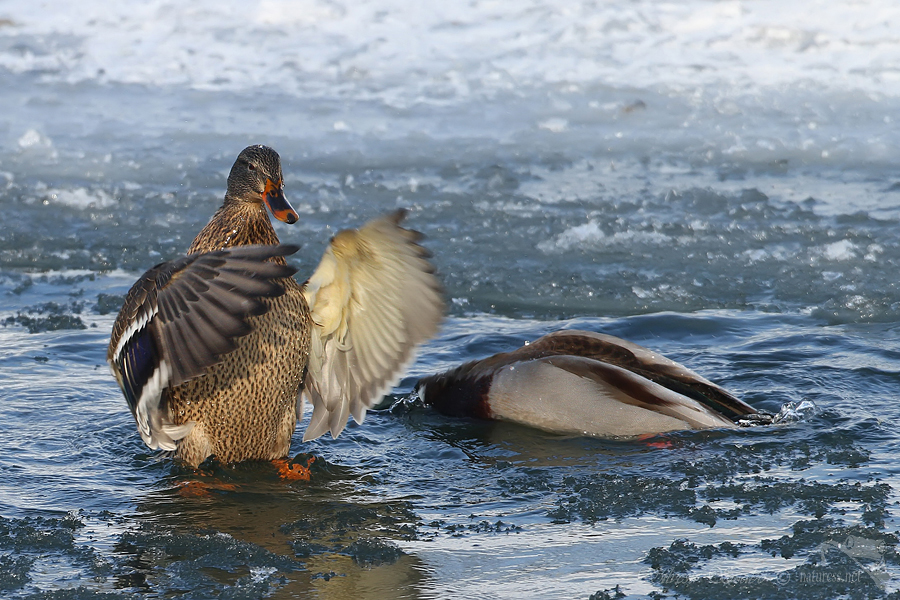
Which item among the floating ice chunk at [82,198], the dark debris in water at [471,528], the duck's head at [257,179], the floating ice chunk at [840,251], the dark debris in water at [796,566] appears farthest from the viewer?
the floating ice chunk at [82,198]

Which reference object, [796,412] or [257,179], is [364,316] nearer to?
[257,179]

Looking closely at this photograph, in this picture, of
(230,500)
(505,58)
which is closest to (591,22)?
(505,58)

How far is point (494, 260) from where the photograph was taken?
624 centimetres

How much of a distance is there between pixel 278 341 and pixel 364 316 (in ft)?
1.14

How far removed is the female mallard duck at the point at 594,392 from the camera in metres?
4.32

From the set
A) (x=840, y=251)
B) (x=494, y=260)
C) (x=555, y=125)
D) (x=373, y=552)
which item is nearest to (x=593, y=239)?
Result: (x=494, y=260)

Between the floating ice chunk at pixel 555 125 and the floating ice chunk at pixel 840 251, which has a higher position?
the floating ice chunk at pixel 555 125

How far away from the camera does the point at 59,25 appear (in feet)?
35.6

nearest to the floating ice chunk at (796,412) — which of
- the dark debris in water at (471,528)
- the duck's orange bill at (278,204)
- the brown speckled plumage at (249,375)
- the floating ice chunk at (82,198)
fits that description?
the dark debris in water at (471,528)

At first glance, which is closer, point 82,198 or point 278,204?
point 278,204

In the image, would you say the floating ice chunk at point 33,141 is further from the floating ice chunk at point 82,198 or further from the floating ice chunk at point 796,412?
the floating ice chunk at point 796,412

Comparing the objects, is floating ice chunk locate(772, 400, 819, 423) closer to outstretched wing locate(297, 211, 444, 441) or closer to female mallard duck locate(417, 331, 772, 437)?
female mallard duck locate(417, 331, 772, 437)

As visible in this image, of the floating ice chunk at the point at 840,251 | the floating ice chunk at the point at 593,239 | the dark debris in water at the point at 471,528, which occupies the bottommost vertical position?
the dark debris in water at the point at 471,528

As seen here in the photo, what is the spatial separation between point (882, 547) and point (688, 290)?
278 cm
